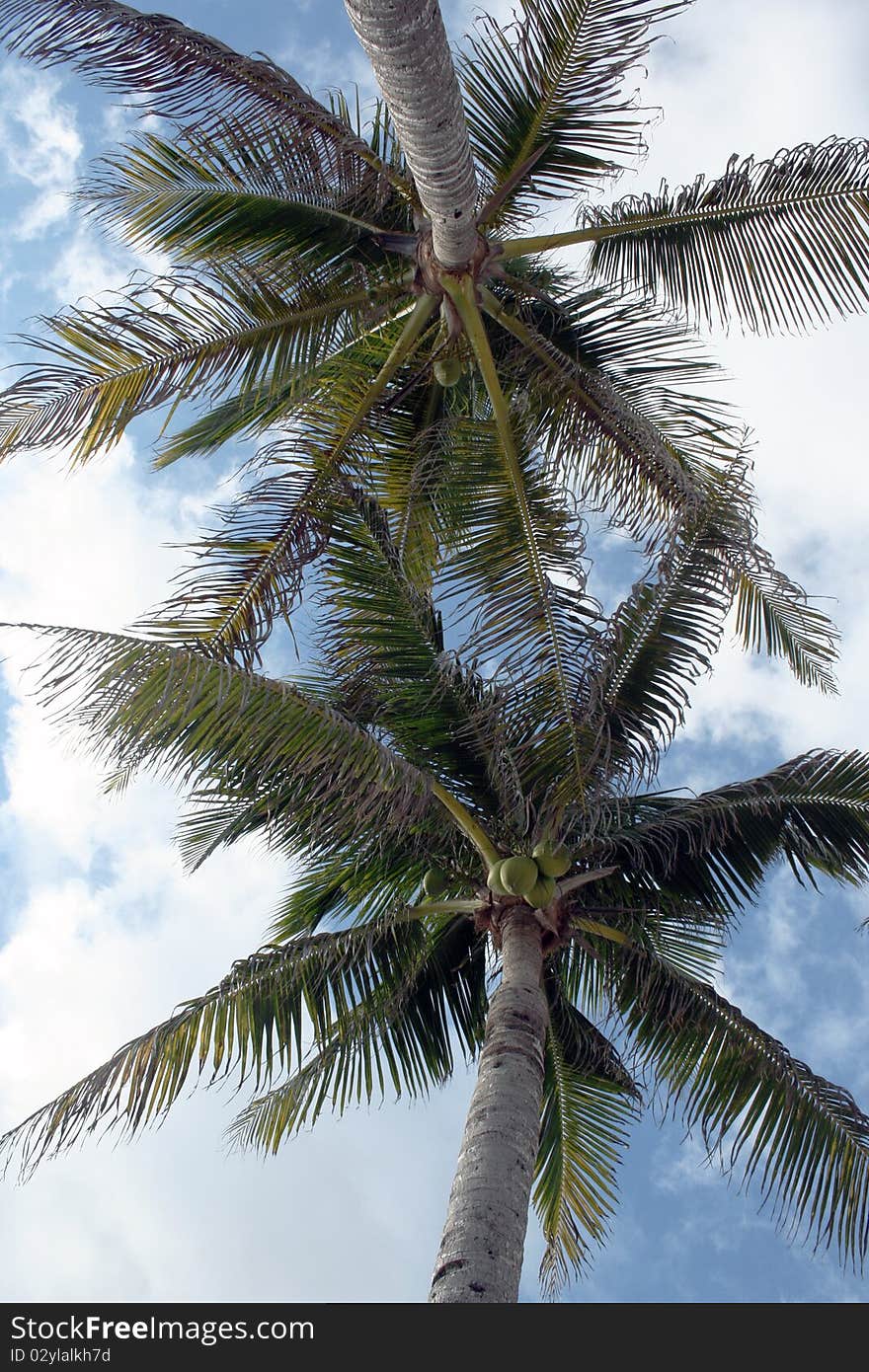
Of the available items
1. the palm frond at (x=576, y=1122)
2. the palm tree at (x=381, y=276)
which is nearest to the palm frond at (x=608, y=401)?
the palm tree at (x=381, y=276)

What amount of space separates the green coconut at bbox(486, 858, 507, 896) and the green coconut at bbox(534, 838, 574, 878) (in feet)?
0.74

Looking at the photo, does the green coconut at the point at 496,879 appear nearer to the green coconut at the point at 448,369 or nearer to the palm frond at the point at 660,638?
the palm frond at the point at 660,638

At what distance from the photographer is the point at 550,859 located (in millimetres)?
6969

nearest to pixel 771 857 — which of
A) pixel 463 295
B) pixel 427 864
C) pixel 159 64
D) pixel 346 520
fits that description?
pixel 427 864

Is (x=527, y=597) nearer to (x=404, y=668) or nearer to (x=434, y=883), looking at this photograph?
(x=404, y=668)

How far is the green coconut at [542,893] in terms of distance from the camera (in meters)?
7.00

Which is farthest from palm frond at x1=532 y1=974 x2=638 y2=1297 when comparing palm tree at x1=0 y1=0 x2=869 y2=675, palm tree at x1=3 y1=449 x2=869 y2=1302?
palm tree at x1=0 y1=0 x2=869 y2=675

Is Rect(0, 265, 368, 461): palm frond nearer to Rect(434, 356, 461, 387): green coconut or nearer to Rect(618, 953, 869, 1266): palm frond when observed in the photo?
Rect(434, 356, 461, 387): green coconut

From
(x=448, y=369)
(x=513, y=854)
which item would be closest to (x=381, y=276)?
(x=448, y=369)

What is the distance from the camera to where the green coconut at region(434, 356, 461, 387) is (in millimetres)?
7941

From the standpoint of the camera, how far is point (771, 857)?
7660 mm

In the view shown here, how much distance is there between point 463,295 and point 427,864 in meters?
3.53

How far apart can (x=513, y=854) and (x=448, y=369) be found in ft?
10.4
